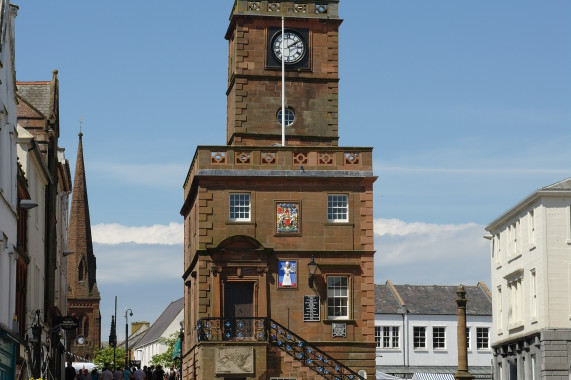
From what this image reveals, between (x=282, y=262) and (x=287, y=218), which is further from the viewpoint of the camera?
(x=287, y=218)

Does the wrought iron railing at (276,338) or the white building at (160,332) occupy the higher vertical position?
the white building at (160,332)

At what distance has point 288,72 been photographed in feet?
190

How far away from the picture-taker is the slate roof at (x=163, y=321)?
139 metres

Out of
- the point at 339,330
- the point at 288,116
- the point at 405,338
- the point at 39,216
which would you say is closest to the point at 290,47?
the point at 288,116

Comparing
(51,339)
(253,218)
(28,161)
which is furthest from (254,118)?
(28,161)

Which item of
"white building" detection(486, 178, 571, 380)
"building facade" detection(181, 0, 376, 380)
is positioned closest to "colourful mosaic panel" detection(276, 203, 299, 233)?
"building facade" detection(181, 0, 376, 380)

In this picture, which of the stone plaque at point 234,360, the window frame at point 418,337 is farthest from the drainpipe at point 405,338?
the stone plaque at point 234,360

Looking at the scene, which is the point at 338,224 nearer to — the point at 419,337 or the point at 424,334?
the point at 419,337

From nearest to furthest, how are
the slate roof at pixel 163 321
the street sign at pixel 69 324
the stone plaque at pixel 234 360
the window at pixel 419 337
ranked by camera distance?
the street sign at pixel 69 324 → the stone plaque at pixel 234 360 → the window at pixel 419 337 → the slate roof at pixel 163 321

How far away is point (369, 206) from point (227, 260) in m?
6.62

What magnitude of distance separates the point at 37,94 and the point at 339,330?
54.7 ft

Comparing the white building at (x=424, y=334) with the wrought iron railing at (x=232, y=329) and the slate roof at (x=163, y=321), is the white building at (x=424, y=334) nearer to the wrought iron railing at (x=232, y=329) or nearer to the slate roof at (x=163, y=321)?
the wrought iron railing at (x=232, y=329)

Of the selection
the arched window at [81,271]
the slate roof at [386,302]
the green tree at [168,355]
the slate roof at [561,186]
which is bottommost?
the green tree at [168,355]

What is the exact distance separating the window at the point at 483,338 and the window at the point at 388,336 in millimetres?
6781
